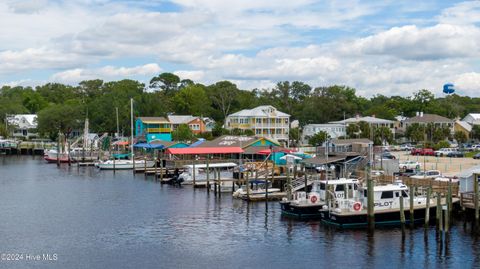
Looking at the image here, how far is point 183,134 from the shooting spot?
120m

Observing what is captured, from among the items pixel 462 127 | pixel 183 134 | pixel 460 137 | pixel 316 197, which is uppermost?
pixel 462 127

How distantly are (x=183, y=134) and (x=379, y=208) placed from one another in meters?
78.0

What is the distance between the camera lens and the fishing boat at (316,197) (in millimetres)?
48188

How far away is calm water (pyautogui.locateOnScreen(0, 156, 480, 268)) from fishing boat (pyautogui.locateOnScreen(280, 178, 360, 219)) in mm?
1217

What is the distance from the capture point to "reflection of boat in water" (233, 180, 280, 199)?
59.1 metres

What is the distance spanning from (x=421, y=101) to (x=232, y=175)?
105 meters

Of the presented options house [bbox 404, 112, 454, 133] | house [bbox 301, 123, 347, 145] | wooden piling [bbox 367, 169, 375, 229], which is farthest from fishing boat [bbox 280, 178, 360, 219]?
house [bbox 404, 112, 454, 133]

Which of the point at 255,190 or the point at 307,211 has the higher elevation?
the point at 255,190

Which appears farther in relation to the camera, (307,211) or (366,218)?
(307,211)

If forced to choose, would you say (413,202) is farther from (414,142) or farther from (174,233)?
(414,142)

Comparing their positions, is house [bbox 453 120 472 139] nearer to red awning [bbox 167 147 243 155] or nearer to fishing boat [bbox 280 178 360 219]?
red awning [bbox 167 147 243 155]

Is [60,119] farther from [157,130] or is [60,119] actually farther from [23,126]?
[157,130]

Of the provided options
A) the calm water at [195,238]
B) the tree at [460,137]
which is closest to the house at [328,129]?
the tree at [460,137]

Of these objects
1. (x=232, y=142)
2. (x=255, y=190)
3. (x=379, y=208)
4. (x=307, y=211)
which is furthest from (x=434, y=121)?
(x=379, y=208)
